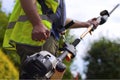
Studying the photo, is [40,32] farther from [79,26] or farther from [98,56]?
[98,56]

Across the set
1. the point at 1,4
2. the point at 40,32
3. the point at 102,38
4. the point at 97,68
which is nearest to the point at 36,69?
the point at 40,32

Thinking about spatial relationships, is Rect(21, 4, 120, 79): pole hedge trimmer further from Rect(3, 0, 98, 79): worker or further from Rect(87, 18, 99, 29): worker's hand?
Rect(87, 18, 99, 29): worker's hand

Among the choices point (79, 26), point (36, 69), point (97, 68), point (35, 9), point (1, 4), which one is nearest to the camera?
point (36, 69)

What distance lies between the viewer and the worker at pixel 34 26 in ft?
10.7

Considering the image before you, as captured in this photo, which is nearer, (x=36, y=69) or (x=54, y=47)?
(x=36, y=69)

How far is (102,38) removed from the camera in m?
30.0

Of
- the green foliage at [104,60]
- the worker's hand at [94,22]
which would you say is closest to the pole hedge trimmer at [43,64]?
the worker's hand at [94,22]

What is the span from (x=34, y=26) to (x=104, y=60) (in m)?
25.1

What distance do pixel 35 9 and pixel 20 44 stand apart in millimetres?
337

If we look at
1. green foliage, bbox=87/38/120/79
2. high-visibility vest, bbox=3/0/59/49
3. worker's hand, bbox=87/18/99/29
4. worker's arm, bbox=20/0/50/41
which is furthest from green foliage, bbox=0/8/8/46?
green foliage, bbox=87/38/120/79

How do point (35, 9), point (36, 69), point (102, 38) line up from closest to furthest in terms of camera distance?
point (36, 69) < point (35, 9) < point (102, 38)

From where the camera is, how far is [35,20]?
3264mm

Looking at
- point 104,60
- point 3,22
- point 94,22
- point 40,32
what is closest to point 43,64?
point 40,32

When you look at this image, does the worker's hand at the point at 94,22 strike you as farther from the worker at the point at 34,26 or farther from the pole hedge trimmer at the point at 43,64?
the pole hedge trimmer at the point at 43,64
